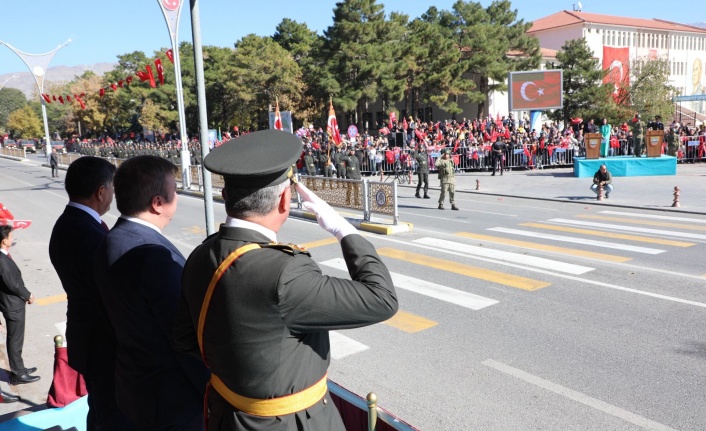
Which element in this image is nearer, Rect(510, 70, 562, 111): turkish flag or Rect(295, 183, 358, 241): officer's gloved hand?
Rect(295, 183, 358, 241): officer's gloved hand

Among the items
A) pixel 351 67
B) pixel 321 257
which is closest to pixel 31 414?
pixel 321 257

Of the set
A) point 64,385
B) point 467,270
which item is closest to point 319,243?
point 467,270

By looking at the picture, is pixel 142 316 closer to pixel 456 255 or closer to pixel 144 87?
pixel 456 255

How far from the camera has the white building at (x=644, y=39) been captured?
67188 millimetres

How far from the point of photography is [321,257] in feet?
36.7

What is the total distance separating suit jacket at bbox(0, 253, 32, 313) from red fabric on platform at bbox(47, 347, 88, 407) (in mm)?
1264

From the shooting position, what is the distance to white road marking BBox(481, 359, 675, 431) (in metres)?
4.60

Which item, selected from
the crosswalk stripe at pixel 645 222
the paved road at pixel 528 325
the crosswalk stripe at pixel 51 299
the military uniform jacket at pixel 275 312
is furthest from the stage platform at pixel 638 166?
the military uniform jacket at pixel 275 312

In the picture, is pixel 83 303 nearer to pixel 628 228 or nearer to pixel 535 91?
pixel 628 228

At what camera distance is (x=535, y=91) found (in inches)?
1216

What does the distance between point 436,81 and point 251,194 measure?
42.2m

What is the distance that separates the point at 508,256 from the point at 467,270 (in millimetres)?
1273

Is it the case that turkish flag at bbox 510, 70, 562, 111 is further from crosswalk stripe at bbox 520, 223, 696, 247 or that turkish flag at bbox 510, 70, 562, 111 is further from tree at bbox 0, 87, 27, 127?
tree at bbox 0, 87, 27, 127

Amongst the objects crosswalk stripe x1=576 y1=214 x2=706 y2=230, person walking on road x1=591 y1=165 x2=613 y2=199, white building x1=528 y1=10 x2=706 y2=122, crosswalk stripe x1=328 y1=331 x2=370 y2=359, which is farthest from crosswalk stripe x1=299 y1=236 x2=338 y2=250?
white building x1=528 y1=10 x2=706 y2=122
